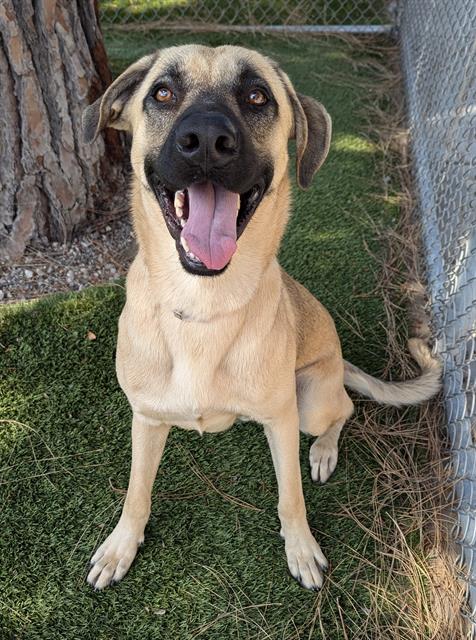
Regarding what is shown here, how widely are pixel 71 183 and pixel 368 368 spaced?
2073 millimetres

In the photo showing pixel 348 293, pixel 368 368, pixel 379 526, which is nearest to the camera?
pixel 379 526

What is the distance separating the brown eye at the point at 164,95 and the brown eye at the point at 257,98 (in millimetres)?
272

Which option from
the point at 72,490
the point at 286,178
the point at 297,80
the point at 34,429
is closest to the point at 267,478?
the point at 72,490

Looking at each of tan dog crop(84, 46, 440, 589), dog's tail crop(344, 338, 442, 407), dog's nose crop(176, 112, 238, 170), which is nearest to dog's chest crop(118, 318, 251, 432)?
tan dog crop(84, 46, 440, 589)

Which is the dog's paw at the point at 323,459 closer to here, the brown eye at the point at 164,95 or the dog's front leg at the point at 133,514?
the dog's front leg at the point at 133,514

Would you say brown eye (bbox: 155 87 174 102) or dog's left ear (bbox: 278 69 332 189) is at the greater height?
brown eye (bbox: 155 87 174 102)

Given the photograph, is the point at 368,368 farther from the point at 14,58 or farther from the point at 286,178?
the point at 14,58

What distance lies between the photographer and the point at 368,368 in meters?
3.52

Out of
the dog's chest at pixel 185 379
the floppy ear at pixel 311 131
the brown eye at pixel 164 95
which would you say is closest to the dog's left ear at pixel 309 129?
the floppy ear at pixel 311 131

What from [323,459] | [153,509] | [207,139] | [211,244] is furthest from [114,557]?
[207,139]

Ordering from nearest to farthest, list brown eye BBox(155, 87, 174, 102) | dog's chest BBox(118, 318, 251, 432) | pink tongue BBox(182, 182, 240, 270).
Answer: pink tongue BBox(182, 182, 240, 270)
brown eye BBox(155, 87, 174, 102)
dog's chest BBox(118, 318, 251, 432)

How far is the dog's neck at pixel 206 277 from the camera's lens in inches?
85.0

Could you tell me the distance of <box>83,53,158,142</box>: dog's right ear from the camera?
219 centimetres

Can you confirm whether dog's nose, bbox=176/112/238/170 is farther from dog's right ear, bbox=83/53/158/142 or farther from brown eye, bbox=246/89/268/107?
dog's right ear, bbox=83/53/158/142
